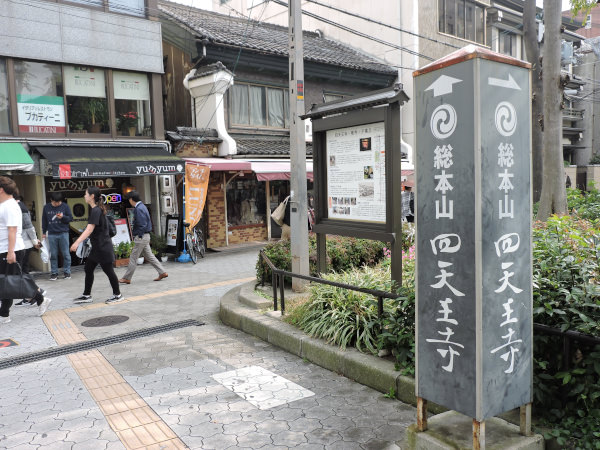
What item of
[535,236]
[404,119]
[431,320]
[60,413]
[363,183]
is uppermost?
[404,119]

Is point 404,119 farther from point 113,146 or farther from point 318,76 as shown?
point 113,146

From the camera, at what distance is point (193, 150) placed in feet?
46.1

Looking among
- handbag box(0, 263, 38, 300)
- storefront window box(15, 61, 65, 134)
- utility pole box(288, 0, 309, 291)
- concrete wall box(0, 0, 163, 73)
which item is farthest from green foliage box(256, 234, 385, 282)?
concrete wall box(0, 0, 163, 73)

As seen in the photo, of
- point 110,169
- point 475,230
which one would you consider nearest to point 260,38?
point 110,169

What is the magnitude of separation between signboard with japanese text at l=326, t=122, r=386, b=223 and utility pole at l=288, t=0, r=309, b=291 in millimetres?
795

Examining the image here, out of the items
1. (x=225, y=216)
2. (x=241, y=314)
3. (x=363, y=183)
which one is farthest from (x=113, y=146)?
(x=363, y=183)

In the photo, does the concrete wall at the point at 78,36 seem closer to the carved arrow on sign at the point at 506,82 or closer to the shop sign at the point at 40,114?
the shop sign at the point at 40,114

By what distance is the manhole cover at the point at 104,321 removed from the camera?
287 inches

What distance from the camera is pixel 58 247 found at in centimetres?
1089

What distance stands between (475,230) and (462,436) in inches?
52.2

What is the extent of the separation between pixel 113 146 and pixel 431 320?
10.9 m

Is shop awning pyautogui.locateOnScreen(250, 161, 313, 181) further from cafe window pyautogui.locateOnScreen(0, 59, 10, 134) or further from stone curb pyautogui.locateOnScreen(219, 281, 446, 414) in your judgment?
stone curb pyautogui.locateOnScreen(219, 281, 446, 414)

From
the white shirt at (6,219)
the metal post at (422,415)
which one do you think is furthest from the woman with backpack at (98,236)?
the metal post at (422,415)

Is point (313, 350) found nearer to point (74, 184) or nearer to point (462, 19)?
point (74, 184)
